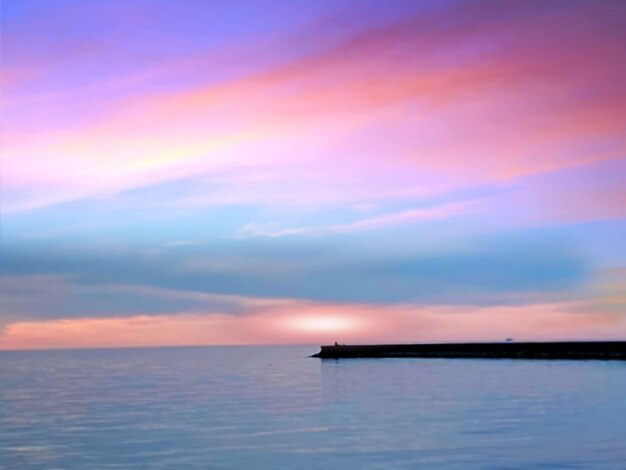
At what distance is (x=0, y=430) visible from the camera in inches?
2072

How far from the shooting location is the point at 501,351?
144750mm

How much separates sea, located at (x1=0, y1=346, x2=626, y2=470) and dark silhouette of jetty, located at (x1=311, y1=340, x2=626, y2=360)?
151 feet

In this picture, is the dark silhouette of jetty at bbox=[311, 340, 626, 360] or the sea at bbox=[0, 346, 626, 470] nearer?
the sea at bbox=[0, 346, 626, 470]

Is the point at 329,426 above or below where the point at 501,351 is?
below

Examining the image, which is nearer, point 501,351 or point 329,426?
point 329,426

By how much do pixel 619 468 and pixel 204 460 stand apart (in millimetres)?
18438

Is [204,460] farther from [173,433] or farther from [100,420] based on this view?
[100,420]

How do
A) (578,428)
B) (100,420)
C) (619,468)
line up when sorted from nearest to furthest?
(619,468), (578,428), (100,420)

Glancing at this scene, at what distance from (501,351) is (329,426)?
99730 mm

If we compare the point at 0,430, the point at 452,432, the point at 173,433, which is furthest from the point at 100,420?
the point at 452,432

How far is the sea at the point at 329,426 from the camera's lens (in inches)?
1517

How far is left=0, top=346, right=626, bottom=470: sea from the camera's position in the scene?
38531 mm

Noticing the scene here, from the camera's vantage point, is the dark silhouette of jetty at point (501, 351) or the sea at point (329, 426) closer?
the sea at point (329, 426)

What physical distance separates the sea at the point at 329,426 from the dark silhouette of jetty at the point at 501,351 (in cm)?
4590
